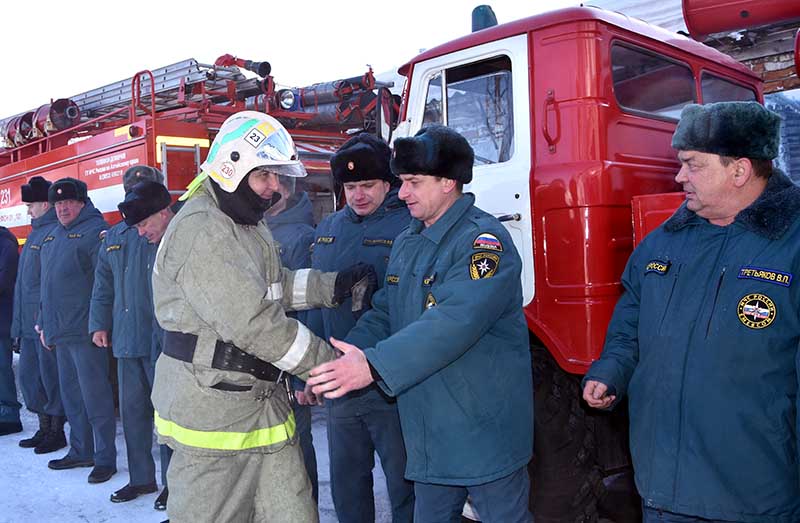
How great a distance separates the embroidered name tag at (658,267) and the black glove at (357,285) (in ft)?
3.65

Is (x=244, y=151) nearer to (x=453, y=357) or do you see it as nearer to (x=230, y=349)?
(x=230, y=349)

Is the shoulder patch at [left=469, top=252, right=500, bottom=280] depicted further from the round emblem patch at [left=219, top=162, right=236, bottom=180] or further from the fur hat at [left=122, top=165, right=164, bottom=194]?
the fur hat at [left=122, top=165, right=164, bottom=194]

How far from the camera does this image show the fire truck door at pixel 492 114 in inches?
123

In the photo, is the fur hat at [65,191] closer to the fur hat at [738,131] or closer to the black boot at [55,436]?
the black boot at [55,436]

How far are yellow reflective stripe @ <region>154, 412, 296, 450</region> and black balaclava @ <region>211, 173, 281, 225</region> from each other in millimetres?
704

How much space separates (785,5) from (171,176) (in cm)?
427

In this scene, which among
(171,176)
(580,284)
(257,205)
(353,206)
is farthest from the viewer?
(171,176)

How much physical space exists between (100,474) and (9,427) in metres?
1.95

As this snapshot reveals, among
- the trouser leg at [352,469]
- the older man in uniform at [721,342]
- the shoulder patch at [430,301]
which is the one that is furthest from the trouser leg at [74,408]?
the older man in uniform at [721,342]

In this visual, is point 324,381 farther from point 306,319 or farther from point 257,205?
point 306,319

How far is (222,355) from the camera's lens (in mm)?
2268

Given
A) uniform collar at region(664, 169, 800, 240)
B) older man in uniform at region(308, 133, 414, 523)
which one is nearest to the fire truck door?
older man in uniform at region(308, 133, 414, 523)

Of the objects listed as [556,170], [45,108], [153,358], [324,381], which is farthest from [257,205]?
[45,108]

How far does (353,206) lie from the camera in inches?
127
